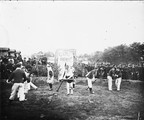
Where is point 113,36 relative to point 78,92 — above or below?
above

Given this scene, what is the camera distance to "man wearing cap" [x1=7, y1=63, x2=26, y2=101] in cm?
475

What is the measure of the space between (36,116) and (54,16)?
267 centimetres

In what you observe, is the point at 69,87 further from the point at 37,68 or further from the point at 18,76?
the point at 18,76

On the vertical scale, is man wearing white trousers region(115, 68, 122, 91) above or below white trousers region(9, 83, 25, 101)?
above

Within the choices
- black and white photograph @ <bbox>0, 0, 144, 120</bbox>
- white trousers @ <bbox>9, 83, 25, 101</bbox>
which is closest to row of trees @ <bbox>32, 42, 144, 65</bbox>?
black and white photograph @ <bbox>0, 0, 144, 120</bbox>

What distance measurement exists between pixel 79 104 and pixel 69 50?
1429 millimetres

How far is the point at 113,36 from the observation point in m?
4.85

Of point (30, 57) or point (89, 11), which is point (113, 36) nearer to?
point (89, 11)

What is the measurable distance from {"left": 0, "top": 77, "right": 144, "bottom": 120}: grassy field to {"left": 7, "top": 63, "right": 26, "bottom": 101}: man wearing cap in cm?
16

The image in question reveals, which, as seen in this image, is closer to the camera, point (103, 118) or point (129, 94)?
point (103, 118)

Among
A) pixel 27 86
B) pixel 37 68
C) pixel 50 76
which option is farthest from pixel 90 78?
pixel 27 86

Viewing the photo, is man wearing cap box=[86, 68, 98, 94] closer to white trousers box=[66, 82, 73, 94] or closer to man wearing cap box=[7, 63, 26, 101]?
white trousers box=[66, 82, 73, 94]

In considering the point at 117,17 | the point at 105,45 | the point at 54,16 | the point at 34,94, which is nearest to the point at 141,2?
the point at 117,17

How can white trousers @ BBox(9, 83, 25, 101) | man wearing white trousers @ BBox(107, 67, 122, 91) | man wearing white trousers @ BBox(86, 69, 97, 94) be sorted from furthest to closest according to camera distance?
man wearing white trousers @ BBox(107, 67, 122, 91) → man wearing white trousers @ BBox(86, 69, 97, 94) → white trousers @ BBox(9, 83, 25, 101)
